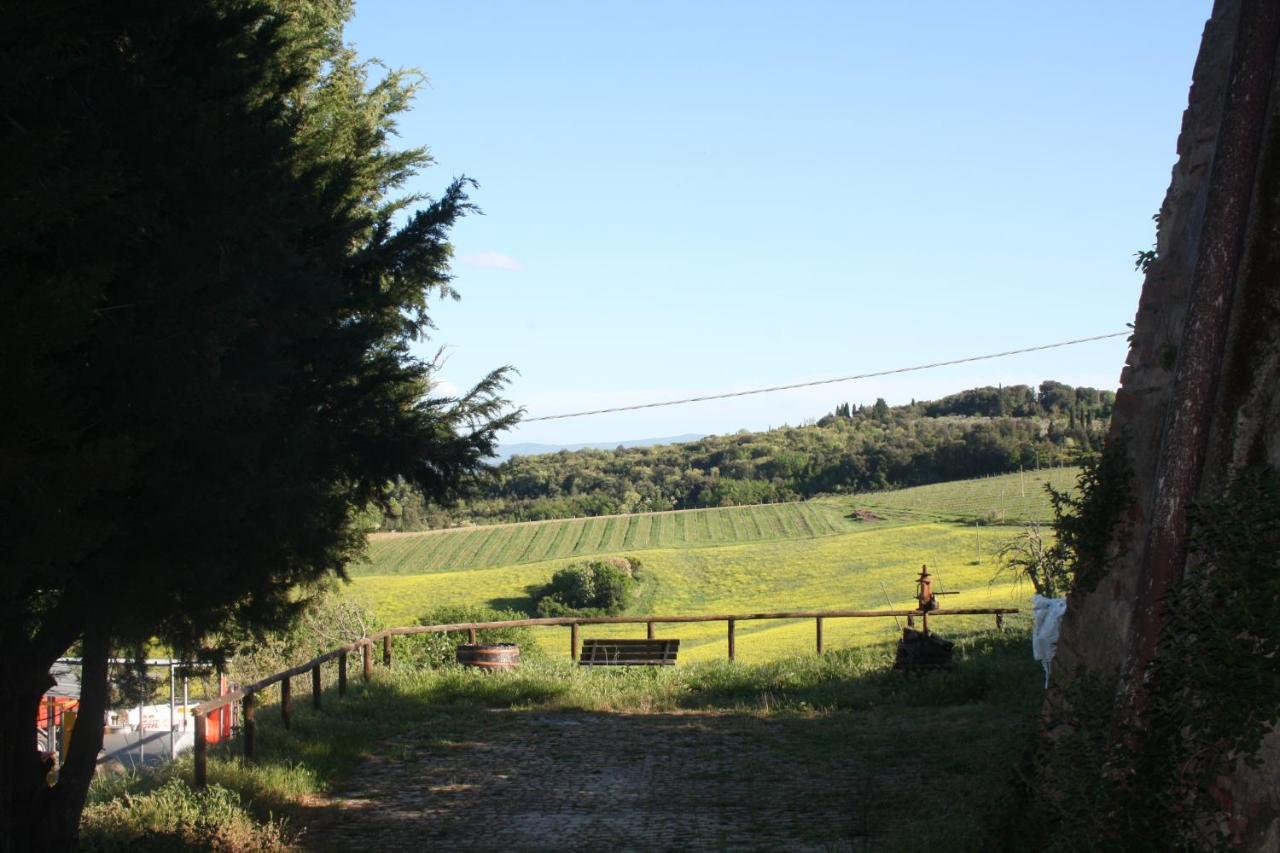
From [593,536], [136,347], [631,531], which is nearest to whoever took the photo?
[136,347]

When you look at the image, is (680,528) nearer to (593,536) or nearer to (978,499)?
(593,536)

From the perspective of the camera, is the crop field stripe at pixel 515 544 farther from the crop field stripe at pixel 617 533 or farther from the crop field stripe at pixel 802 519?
the crop field stripe at pixel 802 519

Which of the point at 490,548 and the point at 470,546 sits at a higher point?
the point at 470,546

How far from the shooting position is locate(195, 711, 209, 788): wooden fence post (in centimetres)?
878

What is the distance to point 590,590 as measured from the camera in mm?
55469

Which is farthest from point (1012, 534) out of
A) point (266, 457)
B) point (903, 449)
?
point (266, 457)

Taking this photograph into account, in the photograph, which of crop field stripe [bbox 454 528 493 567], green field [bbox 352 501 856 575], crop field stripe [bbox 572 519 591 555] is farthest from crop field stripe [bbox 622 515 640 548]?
crop field stripe [bbox 454 528 493 567]

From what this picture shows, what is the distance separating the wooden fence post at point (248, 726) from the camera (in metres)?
10.2

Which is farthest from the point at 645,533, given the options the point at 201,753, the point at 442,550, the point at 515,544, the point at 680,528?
the point at 201,753

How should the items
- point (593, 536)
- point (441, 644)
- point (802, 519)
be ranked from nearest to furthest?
1. point (441, 644)
2. point (593, 536)
3. point (802, 519)

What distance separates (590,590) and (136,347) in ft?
163

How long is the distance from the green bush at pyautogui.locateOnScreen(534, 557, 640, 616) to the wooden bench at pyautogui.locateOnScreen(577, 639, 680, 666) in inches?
1259

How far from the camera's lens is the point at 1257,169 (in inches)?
243

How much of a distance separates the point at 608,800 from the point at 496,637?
1566 centimetres
